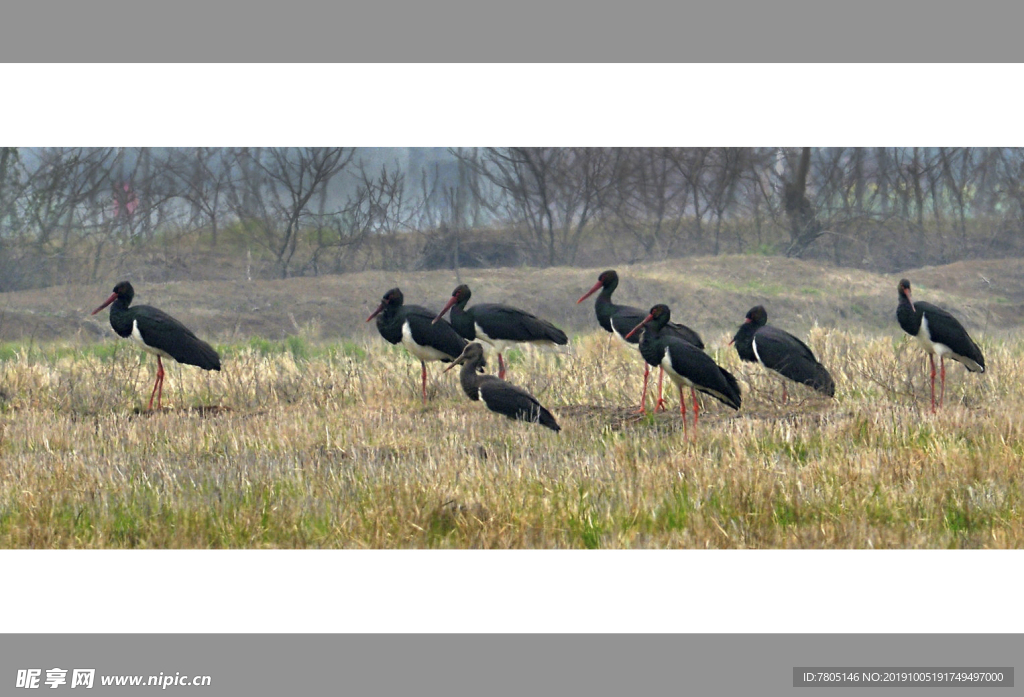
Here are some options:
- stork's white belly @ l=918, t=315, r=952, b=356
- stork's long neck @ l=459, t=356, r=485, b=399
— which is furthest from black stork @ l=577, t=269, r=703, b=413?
stork's white belly @ l=918, t=315, r=952, b=356

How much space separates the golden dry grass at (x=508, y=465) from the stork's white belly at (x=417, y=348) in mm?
318

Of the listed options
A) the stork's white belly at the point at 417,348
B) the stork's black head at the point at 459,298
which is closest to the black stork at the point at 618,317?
the stork's black head at the point at 459,298

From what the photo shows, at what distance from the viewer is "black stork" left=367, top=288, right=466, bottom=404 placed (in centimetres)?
1135

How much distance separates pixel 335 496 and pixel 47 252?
691 inches

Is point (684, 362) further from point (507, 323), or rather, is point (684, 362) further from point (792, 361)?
point (507, 323)

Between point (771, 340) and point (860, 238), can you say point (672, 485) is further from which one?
point (860, 238)

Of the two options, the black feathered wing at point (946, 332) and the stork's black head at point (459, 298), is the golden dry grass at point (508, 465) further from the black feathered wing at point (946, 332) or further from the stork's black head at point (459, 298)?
the stork's black head at point (459, 298)

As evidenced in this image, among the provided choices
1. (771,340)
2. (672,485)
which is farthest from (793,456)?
(771,340)

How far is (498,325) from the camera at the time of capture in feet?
37.4

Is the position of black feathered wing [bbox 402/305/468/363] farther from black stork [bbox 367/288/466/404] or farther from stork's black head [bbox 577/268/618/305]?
stork's black head [bbox 577/268/618/305]

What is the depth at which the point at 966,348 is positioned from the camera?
33.0 feet

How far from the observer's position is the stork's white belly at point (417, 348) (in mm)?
11391

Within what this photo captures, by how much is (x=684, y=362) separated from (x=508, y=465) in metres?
2.29

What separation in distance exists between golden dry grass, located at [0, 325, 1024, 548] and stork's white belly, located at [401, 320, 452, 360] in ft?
1.04
